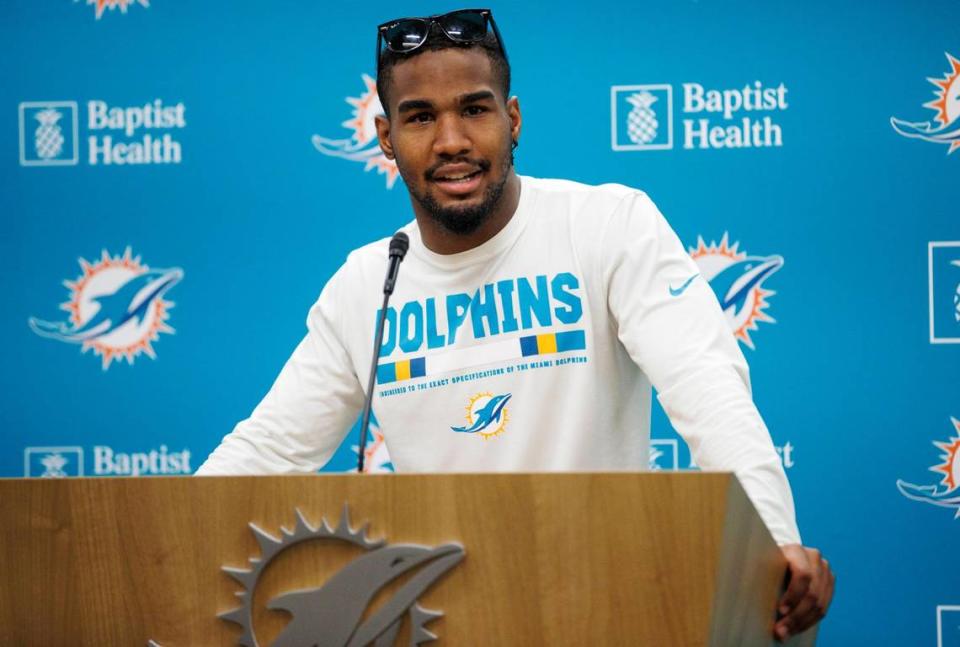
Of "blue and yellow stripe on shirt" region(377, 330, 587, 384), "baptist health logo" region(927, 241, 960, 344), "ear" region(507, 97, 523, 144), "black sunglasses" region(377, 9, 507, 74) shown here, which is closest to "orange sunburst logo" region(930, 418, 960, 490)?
"baptist health logo" region(927, 241, 960, 344)

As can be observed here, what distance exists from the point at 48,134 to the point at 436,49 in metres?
1.73

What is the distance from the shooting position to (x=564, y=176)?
3176 mm

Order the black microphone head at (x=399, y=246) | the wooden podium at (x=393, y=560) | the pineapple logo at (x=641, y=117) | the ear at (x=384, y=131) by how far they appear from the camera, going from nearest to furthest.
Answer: the wooden podium at (x=393, y=560) → the black microphone head at (x=399, y=246) → the ear at (x=384, y=131) → the pineapple logo at (x=641, y=117)

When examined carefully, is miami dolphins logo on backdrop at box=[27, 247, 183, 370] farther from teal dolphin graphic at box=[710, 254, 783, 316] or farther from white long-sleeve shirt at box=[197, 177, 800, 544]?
teal dolphin graphic at box=[710, 254, 783, 316]

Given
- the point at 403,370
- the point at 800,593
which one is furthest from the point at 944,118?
the point at 800,593

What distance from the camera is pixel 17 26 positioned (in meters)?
3.40

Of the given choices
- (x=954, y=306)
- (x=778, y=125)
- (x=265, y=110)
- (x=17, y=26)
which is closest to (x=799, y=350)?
(x=954, y=306)

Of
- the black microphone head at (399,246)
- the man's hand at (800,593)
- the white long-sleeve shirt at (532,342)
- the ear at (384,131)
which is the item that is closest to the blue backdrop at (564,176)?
the ear at (384,131)

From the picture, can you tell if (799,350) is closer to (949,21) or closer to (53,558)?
(949,21)

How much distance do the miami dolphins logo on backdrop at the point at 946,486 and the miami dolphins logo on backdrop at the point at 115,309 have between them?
216cm

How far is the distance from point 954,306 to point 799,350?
42 cm

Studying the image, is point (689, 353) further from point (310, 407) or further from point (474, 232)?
point (310, 407)

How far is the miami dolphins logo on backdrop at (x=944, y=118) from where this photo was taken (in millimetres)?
2998

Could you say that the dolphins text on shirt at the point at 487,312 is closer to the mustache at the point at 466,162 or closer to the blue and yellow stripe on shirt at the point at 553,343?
the blue and yellow stripe on shirt at the point at 553,343
